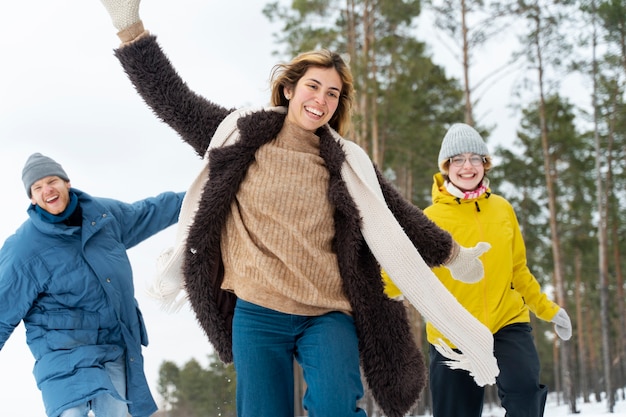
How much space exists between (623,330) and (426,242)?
21930mm

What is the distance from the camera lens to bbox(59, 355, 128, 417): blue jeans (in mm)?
4525

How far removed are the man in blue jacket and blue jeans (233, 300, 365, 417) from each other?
1560 mm

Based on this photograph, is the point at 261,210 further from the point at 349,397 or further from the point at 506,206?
the point at 506,206

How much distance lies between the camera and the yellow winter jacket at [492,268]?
4.77 metres

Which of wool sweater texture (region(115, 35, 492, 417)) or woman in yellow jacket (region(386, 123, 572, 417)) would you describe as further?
woman in yellow jacket (region(386, 123, 572, 417))

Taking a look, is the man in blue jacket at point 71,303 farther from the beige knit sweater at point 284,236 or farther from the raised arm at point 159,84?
the beige knit sweater at point 284,236

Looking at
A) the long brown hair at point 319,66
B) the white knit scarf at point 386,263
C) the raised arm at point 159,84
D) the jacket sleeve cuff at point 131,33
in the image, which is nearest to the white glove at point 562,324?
the white knit scarf at point 386,263

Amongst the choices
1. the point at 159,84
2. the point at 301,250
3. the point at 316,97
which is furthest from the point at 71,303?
the point at 316,97

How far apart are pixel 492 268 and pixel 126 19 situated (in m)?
2.61

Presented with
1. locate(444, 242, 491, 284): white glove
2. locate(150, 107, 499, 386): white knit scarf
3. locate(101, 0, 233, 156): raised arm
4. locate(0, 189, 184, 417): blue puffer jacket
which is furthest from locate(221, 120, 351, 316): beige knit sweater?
locate(0, 189, 184, 417): blue puffer jacket

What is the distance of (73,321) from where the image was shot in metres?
4.64

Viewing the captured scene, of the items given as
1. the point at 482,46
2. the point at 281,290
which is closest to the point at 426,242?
the point at 281,290

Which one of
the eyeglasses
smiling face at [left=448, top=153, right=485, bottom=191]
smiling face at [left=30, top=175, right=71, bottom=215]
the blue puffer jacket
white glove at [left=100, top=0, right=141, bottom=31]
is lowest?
the blue puffer jacket

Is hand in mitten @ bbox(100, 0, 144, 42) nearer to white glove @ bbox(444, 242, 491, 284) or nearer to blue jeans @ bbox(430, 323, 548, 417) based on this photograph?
white glove @ bbox(444, 242, 491, 284)
